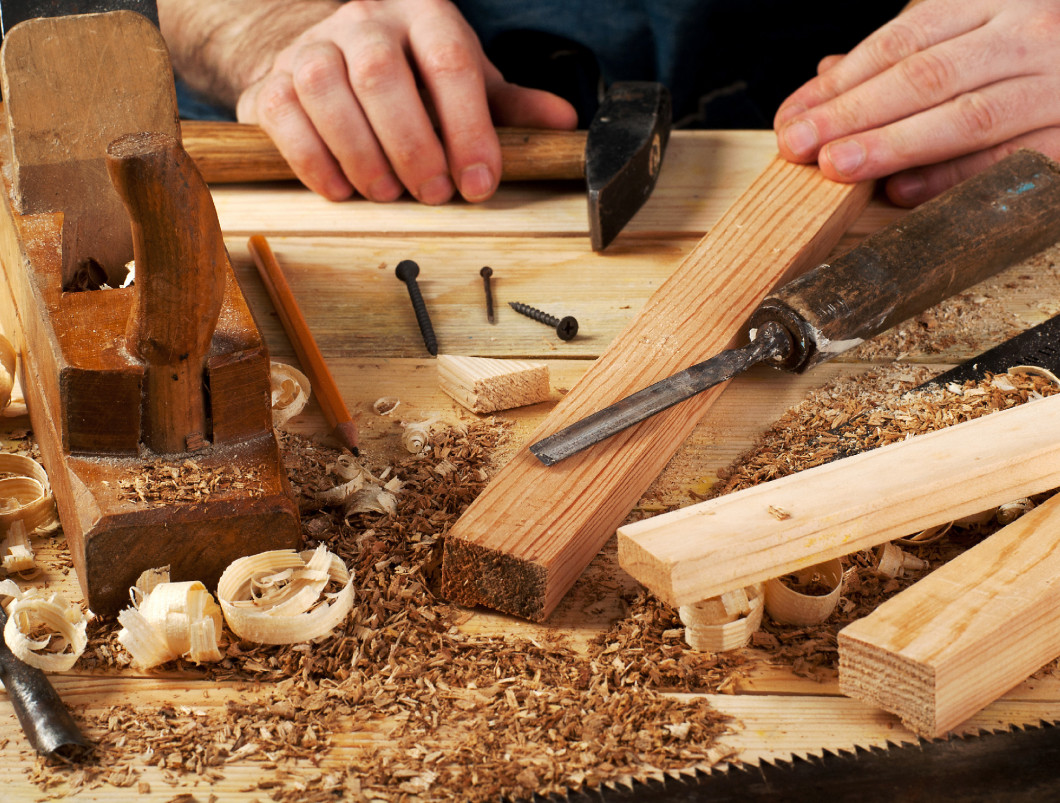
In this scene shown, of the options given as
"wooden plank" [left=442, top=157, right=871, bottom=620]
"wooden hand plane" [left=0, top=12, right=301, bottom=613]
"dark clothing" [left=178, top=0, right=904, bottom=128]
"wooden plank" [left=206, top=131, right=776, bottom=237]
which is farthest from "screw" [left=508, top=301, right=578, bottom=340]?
"dark clothing" [left=178, top=0, right=904, bottom=128]

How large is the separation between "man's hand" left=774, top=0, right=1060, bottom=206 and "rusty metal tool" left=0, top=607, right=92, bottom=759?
1.49m

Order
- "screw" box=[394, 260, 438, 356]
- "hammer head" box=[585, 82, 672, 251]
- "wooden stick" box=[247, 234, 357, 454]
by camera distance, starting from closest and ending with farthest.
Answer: "wooden stick" box=[247, 234, 357, 454], "screw" box=[394, 260, 438, 356], "hammer head" box=[585, 82, 672, 251]

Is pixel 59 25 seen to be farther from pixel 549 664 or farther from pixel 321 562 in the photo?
pixel 549 664

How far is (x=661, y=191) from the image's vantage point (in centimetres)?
208

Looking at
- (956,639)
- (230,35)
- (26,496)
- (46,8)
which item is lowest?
(26,496)

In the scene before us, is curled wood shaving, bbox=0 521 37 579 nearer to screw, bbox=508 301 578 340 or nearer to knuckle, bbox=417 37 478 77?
screw, bbox=508 301 578 340

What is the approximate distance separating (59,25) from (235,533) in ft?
2.34

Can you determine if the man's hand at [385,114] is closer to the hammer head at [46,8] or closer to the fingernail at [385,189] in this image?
the fingernail at [385,189]

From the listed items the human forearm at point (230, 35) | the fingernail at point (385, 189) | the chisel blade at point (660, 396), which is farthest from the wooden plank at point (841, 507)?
the human forearm at point (230, 35)

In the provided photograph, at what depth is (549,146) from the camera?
2055mm

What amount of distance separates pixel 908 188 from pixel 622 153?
21.8 inches

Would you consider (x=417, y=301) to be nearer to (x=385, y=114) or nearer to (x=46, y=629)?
(x=385, y=114)

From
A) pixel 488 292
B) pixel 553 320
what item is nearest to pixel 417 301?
pixel 488 292

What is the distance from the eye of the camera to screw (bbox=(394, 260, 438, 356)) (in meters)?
1.64
